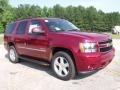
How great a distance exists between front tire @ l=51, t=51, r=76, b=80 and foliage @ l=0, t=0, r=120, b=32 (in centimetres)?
4817

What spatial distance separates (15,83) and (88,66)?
2.17m

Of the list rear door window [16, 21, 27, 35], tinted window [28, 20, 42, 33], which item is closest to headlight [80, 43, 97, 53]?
tinted window [28, 20, 42, 33]

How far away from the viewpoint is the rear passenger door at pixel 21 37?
345 inches

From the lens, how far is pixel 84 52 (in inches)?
253

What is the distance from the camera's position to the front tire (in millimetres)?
6772

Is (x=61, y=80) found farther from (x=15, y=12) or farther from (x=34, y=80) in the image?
(x=15, y=12)

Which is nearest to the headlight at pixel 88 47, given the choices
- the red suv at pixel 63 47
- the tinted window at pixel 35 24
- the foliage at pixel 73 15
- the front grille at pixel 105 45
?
the red suv at pixel 63 47

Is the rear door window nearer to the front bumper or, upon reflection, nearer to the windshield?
the windshield

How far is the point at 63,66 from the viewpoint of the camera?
23.2 ft

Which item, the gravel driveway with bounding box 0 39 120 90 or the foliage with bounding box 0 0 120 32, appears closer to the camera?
the gravel driveway with bounding box 0 39 120 90

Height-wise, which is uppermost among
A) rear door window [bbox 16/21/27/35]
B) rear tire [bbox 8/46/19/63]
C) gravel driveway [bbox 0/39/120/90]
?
rear door window [bbox 16/21/27/35]

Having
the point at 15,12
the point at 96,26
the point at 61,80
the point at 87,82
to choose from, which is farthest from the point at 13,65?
the point at 15,12

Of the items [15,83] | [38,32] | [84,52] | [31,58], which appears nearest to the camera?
[84,52]

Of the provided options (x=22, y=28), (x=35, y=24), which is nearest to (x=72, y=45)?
(x=35, y=24)
